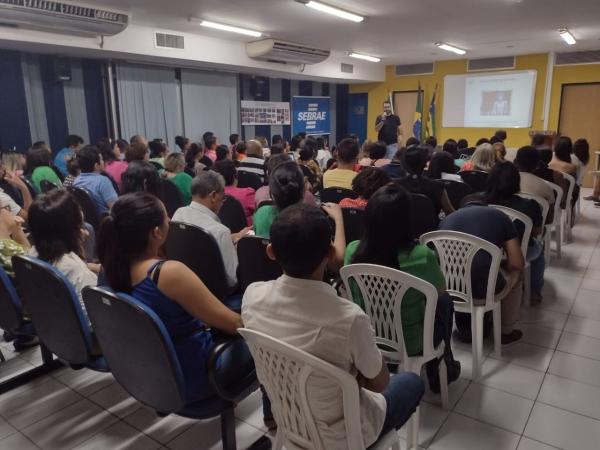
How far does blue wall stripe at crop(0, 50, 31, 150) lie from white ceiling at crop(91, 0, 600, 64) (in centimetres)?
192

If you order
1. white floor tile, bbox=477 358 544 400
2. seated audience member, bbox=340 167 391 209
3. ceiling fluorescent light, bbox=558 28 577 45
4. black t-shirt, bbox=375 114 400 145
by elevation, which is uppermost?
ceiling fluorescent light, bbox=558 28 577 45

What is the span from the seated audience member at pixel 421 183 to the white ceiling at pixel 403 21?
2.62 metres

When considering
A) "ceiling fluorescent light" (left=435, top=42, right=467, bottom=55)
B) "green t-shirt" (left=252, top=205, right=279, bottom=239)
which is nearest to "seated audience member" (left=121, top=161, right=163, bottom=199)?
"green t-shirt" (left=252, top=205, right=279, bottom=239)

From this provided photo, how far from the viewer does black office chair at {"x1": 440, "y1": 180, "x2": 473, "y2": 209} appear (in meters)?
3.97

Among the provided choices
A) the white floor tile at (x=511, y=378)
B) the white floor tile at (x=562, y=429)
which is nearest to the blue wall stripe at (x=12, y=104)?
the white floor tile at (x=511, y=378)

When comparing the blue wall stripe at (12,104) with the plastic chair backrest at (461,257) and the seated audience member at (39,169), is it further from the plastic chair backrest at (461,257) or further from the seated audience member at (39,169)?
the plastic chair backrest at (461,257)

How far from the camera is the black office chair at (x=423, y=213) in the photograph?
3324mm

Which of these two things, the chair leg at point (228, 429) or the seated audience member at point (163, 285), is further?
the chair leg at point (228, 429)

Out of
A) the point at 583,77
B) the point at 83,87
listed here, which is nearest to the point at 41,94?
the point at 83,87

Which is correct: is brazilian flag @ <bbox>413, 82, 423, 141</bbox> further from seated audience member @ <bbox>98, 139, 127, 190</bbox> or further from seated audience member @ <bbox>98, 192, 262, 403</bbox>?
seated audience member @ <bbox>98, 192, 262, 403</bbox>

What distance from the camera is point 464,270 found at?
2.31m

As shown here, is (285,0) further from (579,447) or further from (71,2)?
(579,447)

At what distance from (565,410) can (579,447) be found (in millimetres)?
270

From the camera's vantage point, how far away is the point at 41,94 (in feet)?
21.4
